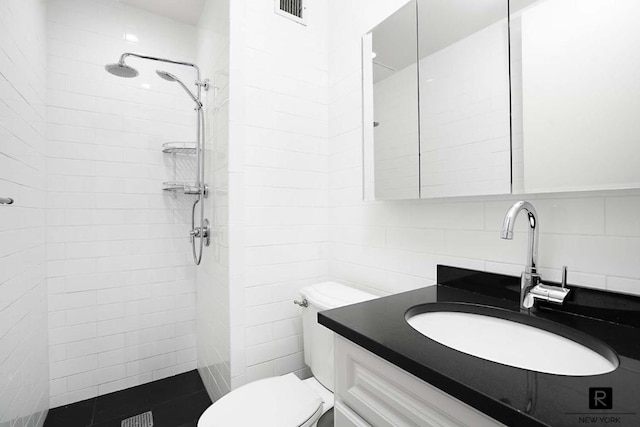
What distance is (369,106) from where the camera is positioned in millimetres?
1487

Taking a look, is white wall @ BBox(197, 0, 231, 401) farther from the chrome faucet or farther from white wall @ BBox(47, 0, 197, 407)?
the chrome faucet

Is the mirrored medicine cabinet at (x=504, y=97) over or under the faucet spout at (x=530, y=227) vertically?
over

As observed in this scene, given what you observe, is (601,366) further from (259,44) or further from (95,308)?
(95,308)

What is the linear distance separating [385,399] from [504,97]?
0.93m

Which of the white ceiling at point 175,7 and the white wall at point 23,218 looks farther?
the white ceiling at point 175,7

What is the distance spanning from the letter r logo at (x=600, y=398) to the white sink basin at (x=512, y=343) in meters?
0.16

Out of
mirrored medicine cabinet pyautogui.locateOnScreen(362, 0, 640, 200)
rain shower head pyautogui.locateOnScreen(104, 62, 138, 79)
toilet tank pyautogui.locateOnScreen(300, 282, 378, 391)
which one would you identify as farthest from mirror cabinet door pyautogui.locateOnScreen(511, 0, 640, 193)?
rain shower head pyautogui.locateOnScreen(104, 62, 138, 79)

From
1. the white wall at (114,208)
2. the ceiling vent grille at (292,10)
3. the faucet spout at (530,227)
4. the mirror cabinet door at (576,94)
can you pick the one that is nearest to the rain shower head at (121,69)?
the white wall at (114,208)

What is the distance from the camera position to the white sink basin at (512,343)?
691mm

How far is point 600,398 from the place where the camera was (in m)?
0.46

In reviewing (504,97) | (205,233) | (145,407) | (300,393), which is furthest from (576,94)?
(145,407)

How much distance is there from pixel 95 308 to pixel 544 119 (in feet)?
8.25

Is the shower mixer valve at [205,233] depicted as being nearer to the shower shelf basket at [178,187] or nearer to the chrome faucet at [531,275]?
the shower shelf basket at [178,187]

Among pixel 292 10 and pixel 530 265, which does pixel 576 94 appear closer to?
pixel 530 265
